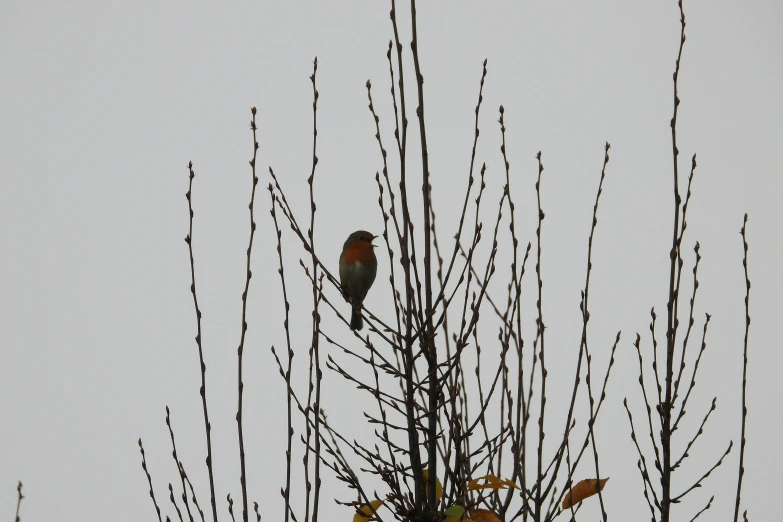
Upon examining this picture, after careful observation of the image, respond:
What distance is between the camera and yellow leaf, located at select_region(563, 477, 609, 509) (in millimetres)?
2715

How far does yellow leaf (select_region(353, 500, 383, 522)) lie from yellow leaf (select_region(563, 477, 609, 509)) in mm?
718

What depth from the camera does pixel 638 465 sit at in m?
3.11

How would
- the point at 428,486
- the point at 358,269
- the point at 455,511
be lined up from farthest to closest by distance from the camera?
the point at 358,269 → the point at 428,486 → the point at 455,511

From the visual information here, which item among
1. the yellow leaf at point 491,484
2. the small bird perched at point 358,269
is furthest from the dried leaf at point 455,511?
the small bird perched at point 358,269

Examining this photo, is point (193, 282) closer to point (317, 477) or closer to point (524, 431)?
point (317, 477)

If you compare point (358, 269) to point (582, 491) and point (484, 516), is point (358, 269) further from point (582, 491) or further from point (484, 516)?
point (484, 516)

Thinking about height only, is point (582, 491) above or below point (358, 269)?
below

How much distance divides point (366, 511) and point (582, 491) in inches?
32.6

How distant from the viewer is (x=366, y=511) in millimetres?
2688

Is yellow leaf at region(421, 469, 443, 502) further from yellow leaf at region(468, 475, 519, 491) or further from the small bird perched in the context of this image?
the small bird perched

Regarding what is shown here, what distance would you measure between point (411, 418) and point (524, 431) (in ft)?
2.08

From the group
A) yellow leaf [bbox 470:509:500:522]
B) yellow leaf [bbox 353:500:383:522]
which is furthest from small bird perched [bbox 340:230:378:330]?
yellow leaf [bbox 470:509:500:522]

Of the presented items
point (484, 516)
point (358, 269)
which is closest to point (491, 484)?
point (484, 516)

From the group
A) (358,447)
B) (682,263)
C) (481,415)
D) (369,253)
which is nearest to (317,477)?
(358,447)
